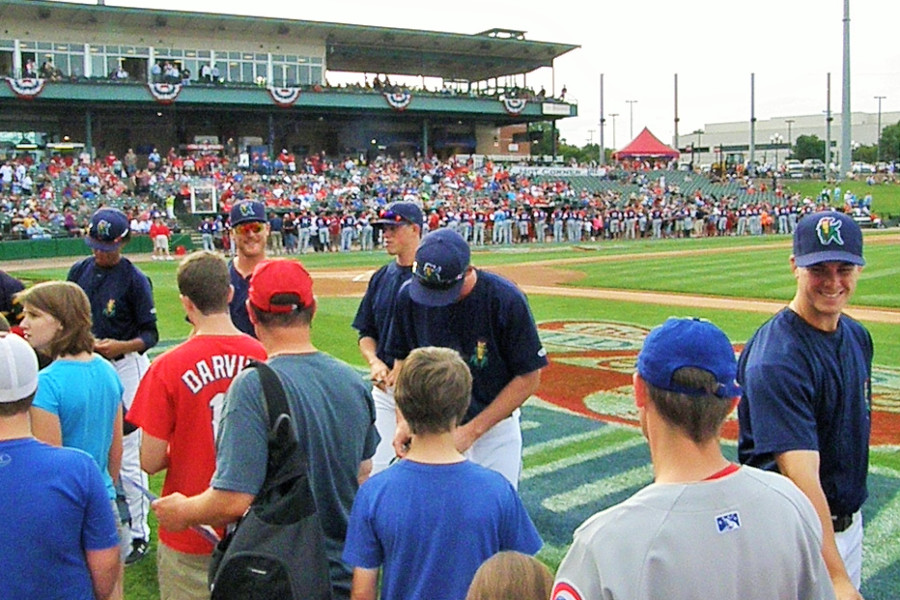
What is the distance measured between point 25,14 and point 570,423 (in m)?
48.8

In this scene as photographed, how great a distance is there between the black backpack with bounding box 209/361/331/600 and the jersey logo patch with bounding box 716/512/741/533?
1.40 metres

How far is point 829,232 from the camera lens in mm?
3432

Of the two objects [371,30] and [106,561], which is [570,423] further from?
[371,30]

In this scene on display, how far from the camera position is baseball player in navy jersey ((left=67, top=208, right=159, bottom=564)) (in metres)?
6.32

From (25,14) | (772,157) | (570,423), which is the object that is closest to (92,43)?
(25,14)

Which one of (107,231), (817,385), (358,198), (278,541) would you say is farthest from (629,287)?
(358,198)

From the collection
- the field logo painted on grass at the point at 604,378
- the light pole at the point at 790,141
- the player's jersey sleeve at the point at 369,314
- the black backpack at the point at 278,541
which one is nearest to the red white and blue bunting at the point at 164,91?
the field logo painted on grass at the point at 604,378

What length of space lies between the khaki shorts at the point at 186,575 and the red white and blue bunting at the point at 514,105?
56950 mm

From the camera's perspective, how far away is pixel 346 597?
3.53 m

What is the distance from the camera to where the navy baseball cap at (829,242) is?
342 cm

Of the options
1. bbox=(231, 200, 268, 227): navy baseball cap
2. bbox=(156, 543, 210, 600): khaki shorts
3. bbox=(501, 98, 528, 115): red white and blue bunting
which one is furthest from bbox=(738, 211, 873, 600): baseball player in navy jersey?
bbox=(501, 98, 528, 115): red white and blue bunting

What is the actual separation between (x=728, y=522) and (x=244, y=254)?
4.81m

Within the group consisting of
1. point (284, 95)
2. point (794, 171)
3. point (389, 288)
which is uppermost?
point (284, 95)

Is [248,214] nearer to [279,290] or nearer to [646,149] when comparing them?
[279,290]
